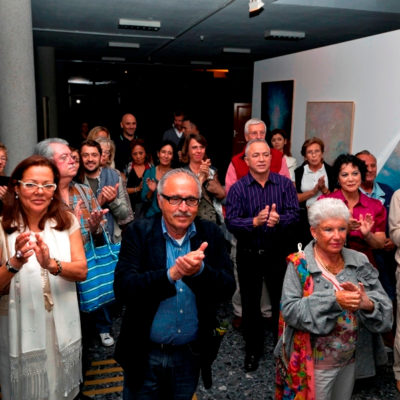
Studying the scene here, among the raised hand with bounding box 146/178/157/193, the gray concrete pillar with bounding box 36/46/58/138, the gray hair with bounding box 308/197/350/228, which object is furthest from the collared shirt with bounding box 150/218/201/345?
the gray concrete pillar with bounding box 36/46/58/138

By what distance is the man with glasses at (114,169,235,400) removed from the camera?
215 cm

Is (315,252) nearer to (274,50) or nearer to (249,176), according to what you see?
(249,176)

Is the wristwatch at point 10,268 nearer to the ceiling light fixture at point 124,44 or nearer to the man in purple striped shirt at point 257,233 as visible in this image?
the man in purple striped shirt at point 257,233

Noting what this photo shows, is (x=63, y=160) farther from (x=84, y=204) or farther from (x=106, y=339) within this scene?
(x=106, y=339)

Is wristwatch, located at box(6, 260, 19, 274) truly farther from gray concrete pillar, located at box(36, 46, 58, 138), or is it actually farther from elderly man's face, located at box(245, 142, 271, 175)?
gray concrete pillar, located at box(36, 46, 58, 138)

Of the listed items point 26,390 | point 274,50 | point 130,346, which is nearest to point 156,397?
point 130,346

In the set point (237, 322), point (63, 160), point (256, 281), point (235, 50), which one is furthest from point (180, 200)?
point (235, 50)

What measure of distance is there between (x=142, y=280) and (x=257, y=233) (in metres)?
1.85

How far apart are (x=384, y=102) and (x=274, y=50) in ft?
18.4

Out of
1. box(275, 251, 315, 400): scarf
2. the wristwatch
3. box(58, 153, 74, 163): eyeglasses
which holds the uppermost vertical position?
box(58, 153, 74, 163): eyeglasses

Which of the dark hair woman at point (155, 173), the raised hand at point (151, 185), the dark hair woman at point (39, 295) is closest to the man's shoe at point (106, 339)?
the dark hair woman at point (155, 173)

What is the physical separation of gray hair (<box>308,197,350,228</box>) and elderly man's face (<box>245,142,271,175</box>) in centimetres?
111

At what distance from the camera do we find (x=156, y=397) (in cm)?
232

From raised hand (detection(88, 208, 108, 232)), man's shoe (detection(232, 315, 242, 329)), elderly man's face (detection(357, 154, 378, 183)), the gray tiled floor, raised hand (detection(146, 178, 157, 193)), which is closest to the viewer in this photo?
raised hand (detection(88, 208, 108, 232))
